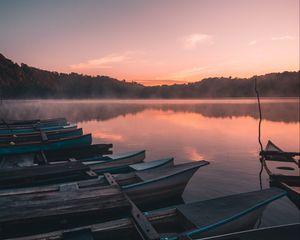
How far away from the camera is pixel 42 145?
1955 centimetres

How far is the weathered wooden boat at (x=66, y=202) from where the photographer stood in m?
7.22

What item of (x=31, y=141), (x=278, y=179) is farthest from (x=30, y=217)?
(x=31, y=141)

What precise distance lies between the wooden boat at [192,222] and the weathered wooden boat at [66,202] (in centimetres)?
47

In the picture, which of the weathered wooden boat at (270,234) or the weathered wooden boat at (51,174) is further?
the weathered wooden boat at (51,174)

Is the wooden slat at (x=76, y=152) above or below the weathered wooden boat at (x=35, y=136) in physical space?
below

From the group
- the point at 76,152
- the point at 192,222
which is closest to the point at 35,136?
the point at 76,152

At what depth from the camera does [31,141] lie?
2044cm

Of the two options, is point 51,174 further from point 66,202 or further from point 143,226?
point 143,226

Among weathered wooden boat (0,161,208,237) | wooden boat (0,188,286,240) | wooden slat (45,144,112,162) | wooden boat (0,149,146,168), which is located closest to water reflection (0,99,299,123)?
wooden slat (45,144,112,162)

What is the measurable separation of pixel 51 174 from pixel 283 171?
1602 centimetres

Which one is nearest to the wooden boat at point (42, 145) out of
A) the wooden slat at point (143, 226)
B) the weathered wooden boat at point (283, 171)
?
the wooden slat at point (143, 226)

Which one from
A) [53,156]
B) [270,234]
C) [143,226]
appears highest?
[270,234]

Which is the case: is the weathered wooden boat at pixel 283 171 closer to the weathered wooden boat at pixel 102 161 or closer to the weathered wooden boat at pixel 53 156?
the weathered wooden boat at pixel 102 161

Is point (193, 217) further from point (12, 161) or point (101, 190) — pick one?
point (12, 161)
